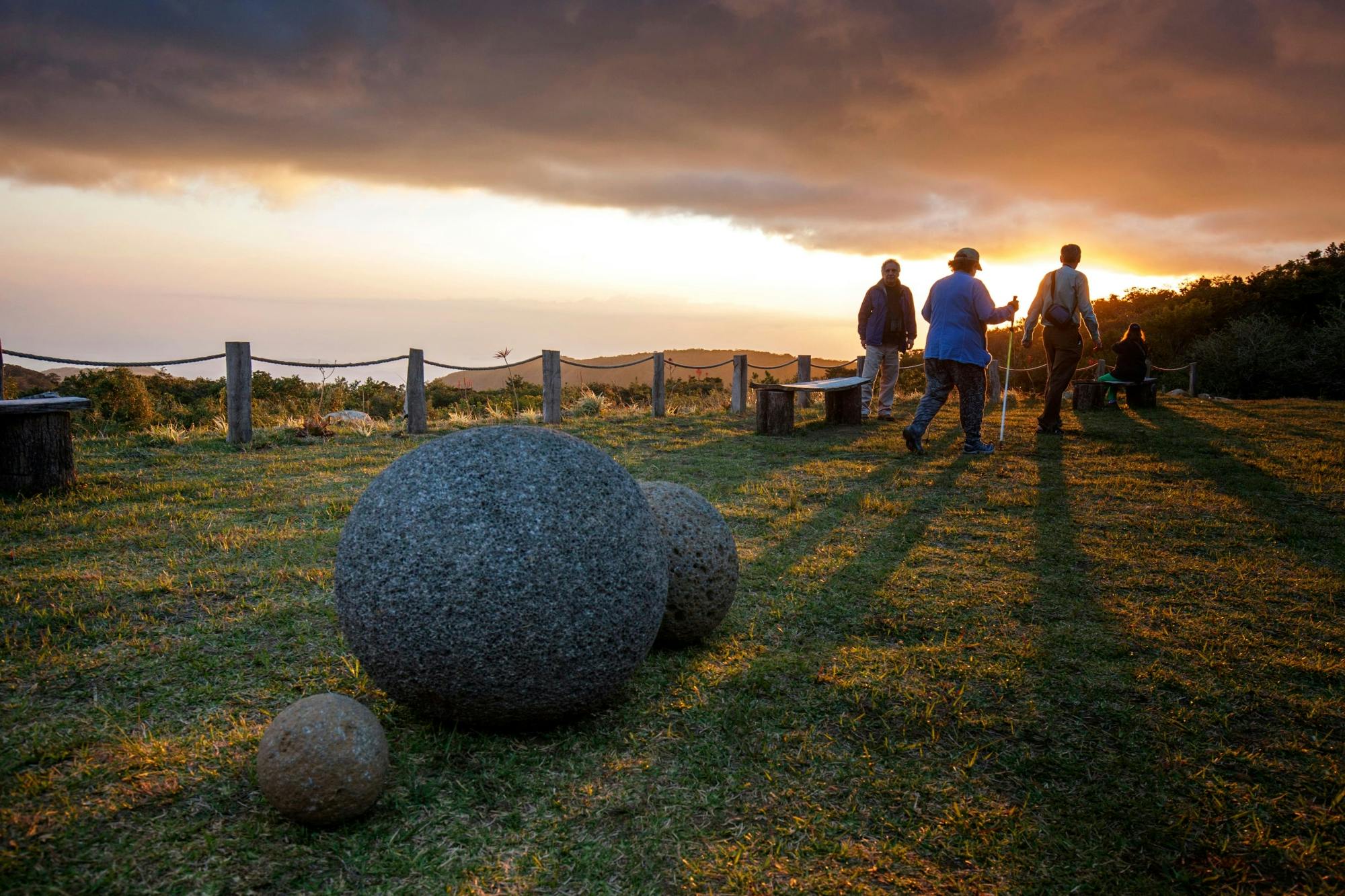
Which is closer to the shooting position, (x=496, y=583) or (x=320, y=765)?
(x=320, y=765)

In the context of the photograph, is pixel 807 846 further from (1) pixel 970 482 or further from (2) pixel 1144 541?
(1) pixel 970 482

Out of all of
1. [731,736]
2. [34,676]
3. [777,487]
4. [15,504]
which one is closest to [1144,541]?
[777,487]

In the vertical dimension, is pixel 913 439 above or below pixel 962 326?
below

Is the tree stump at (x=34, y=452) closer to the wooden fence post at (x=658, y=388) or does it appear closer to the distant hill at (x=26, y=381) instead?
the wooden fence post at (x=658, y=388)

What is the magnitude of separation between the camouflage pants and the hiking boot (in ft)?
0.22

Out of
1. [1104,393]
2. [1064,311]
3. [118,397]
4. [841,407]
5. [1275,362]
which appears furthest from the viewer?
[1275,362]

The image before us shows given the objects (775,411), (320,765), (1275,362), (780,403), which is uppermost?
(1275,362)

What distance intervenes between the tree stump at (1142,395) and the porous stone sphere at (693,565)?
1561 cm

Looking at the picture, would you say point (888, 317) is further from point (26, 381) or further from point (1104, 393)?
point (26, 381)

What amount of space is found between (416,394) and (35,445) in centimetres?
625

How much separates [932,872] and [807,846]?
1.38 ft

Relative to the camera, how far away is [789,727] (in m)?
3.51

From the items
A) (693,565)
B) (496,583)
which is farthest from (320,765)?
(693,565)

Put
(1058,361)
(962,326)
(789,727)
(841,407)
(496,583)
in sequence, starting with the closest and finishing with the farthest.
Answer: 1. (496,583)
2. (789,727)
3. (962,326)
4. (1058,361)
5. (841,407)
